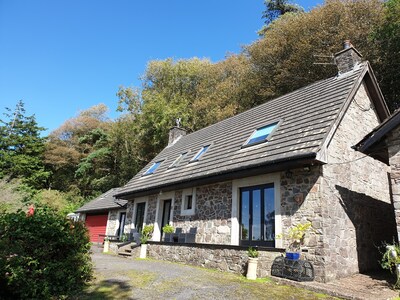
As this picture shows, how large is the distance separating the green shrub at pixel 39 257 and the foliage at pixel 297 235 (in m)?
4.97

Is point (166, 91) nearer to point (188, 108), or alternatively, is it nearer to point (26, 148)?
point (188, 108)

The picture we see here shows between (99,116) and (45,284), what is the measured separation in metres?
38.2

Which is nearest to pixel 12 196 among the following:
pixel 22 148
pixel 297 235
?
pixel 22 148

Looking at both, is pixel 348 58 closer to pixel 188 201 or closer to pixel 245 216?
pixel 245 216

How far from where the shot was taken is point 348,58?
10648mm

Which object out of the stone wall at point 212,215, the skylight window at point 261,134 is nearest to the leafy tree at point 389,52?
the skylight window at point 261,134

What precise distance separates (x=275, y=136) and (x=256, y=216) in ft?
8.79

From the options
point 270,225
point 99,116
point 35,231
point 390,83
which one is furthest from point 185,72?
point 35,231

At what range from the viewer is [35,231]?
178 inches

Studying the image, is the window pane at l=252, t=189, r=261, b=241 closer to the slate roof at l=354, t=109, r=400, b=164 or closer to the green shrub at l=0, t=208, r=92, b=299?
the slate roof at l=354, t=109, r=400, b=164

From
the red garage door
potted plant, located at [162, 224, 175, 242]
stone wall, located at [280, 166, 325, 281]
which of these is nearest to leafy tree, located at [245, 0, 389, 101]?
stone wall, located at [280, 166, 325, 281]

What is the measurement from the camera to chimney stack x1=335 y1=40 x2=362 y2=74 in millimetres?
10531

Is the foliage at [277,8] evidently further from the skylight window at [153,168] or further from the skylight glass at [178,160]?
the skylight glass at [178,160]

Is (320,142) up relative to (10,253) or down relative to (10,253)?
up
